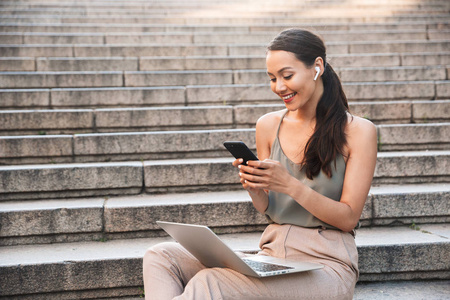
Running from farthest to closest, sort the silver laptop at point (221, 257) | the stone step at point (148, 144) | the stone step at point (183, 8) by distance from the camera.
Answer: the stone step at point (183, 8)
the stone step at point (148, 144)
the silver laptop at point (221, 257)

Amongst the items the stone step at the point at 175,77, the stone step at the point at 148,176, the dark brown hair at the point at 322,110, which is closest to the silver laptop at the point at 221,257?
the dark brown hair at the point at 322,110

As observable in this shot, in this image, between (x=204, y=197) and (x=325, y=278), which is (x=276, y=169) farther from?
(x=204, y=197)

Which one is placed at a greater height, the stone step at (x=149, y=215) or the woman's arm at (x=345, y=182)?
the woman's arm at (x=345, y=182)

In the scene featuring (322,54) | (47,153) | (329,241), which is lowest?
(329,241)

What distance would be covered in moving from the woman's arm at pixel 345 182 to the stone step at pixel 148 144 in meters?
2.08

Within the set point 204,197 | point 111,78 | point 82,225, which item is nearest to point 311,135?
point 204,197

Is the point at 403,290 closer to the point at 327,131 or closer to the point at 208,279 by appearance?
the point at 327,131

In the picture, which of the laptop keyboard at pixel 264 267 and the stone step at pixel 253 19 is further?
the stone step at pixel 253 19

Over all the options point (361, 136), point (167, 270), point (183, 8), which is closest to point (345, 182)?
point (361, 136)

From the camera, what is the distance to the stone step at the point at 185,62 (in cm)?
571

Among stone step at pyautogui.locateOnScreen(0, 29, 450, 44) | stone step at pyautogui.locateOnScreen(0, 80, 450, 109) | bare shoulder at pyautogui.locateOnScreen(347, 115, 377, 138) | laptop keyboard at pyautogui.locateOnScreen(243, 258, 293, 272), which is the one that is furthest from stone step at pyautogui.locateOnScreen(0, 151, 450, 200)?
stone step at pyautogui.locateOnScreen(0, 29, 450, 44)

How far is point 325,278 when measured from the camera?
6.94ft

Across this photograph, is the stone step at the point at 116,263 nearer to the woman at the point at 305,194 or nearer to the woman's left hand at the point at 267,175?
the woman at the point at 305,194

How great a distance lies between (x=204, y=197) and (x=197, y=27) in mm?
4588
